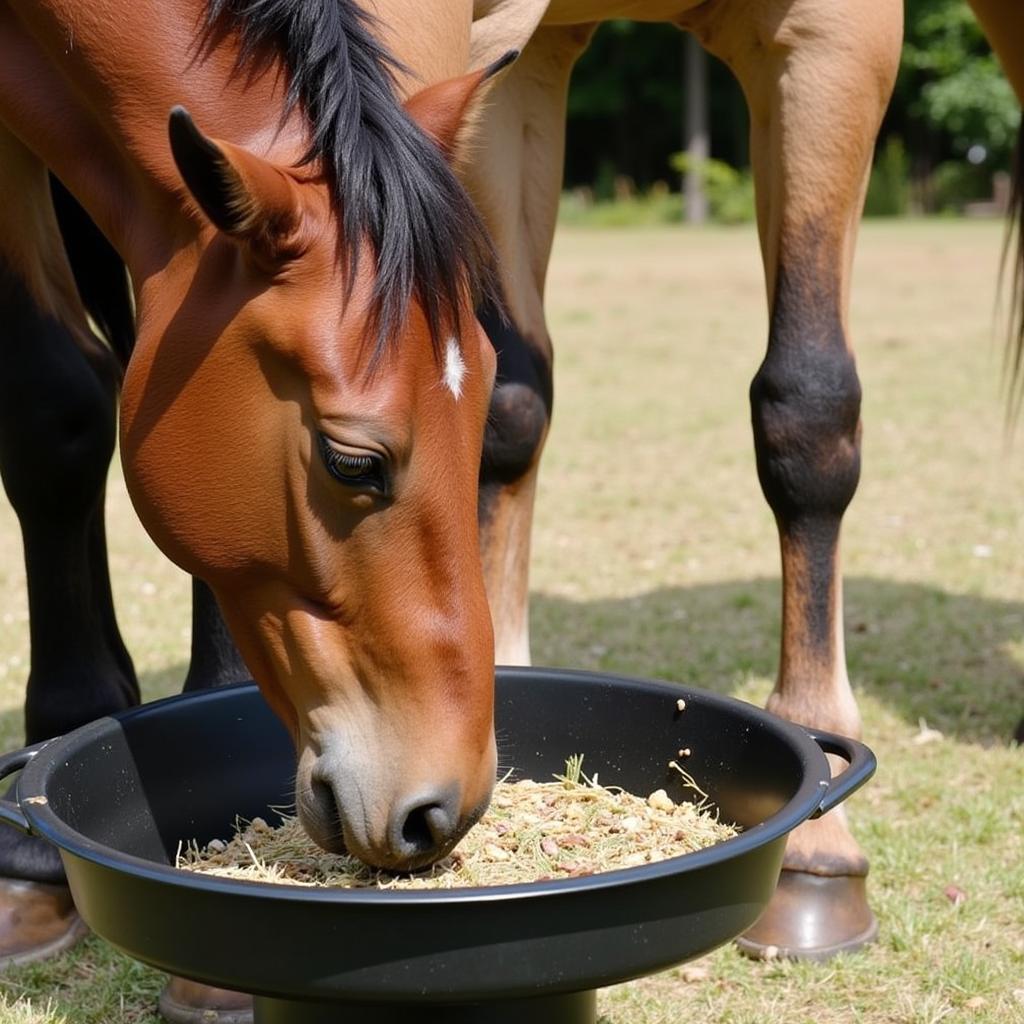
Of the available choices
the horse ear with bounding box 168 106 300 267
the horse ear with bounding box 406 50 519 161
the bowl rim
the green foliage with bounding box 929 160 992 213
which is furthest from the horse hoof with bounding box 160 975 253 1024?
the green foliage with bounding box 929 160 992 213

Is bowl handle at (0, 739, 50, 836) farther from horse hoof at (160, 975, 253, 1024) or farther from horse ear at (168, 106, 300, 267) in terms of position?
horse ear at (168, 106, 300, 267)

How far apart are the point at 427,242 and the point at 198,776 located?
39.6 inches

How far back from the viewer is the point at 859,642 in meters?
4.45

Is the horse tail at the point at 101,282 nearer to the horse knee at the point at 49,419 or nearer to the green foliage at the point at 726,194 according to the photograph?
the horse knee at the point at 49,419

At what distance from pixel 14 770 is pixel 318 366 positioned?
811 mm

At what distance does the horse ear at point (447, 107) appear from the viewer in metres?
1.94

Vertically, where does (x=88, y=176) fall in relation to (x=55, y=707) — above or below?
above

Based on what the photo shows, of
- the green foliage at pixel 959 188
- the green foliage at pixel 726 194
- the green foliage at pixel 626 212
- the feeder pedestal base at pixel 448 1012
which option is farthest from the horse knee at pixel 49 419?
the green foliage at pixel 959 188

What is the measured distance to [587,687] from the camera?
7.86 ft

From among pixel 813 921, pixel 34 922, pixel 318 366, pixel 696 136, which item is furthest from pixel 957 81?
pixel 318 366

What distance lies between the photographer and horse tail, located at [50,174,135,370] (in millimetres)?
3117

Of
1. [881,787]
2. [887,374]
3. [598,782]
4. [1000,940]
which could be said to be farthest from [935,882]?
[887,374]

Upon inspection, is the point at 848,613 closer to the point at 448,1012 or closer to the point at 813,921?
the point at 813,921

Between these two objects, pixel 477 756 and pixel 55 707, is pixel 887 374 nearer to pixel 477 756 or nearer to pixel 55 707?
pixel 55 707
